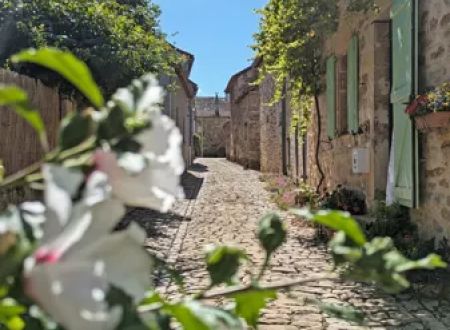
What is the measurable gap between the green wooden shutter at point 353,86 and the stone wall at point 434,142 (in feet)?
6.47

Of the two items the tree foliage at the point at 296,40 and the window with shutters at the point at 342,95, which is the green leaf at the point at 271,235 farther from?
the window with shutters at the point at 342,95

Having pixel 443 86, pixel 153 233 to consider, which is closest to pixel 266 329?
pixel 443 86

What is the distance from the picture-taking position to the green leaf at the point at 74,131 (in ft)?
1.62

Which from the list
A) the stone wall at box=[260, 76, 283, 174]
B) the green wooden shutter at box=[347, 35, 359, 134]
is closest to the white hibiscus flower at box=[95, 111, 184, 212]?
the green wooden shutter at box=[347, 35, 359, 134]

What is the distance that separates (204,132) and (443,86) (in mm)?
35047

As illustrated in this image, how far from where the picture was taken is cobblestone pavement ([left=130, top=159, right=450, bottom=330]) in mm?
3535

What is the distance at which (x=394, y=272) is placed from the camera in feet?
1.91

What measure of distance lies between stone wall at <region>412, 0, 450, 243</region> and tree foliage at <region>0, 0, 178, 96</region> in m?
3.23

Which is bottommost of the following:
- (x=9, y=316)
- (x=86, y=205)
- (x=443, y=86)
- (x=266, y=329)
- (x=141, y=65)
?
(x=266, y=329)

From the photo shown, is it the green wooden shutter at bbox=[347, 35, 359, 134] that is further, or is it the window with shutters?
the window with shutters

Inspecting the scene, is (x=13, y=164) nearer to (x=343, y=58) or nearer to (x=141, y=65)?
(x=141, y=65)

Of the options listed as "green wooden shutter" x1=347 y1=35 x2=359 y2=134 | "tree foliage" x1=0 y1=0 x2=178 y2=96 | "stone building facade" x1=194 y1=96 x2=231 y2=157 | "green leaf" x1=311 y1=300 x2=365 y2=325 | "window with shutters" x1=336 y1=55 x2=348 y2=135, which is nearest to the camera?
"green leaf" x1=311 y1=300 x2=365 y2=325

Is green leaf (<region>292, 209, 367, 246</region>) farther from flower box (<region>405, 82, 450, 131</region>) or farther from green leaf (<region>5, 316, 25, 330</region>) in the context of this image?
flower box (<region>405, 82, 450, 131</region>)

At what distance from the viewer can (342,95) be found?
26.2ft
